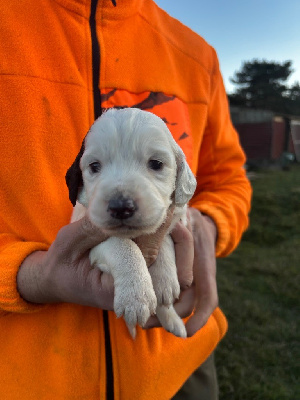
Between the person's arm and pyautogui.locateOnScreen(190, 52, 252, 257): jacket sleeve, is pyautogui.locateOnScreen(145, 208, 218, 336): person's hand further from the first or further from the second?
pyautogui.locateOnScreen(190, 52, 252, 257): jacket sleeve

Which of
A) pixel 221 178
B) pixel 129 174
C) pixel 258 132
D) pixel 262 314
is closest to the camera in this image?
pixel 129 174

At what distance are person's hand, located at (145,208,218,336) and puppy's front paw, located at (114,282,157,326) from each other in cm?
28

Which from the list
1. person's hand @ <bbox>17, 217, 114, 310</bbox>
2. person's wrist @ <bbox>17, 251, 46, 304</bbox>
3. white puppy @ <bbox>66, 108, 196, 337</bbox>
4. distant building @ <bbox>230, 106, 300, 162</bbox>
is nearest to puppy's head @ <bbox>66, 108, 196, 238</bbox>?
white puppy @ <bbox>66, 108, 196, 337</bbox>

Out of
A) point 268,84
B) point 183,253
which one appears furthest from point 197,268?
point 268,84

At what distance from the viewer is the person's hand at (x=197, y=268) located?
166cm

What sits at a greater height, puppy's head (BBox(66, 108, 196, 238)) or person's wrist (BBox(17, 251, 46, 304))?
puppy's head (BBox(66, 108, 196, 238))

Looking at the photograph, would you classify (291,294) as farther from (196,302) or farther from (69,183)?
(69,183)

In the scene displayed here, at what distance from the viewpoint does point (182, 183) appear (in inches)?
61.2

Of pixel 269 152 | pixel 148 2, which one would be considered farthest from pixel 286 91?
pixel 148 2

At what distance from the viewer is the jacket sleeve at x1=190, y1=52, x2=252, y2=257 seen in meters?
2.17

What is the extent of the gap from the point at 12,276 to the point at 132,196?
1.92ft

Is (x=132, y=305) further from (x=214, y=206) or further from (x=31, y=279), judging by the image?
(x=214, y=206)

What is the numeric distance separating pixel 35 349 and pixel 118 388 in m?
0.36

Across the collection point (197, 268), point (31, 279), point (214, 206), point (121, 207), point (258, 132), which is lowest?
point (258, 132)
